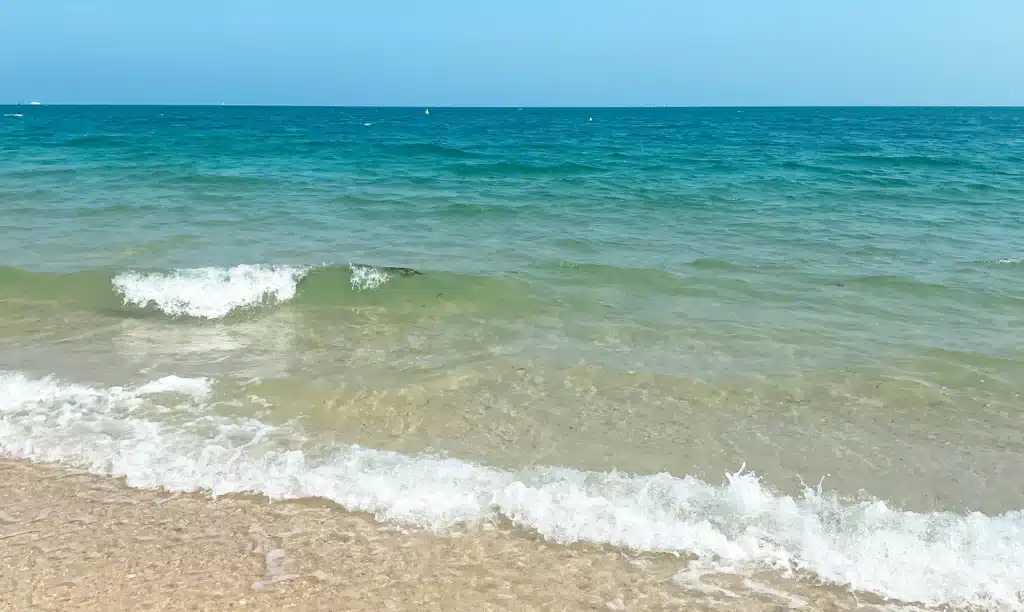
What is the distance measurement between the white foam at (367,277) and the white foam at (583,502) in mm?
4169

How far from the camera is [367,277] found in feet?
33.1

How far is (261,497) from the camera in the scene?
15.4ft

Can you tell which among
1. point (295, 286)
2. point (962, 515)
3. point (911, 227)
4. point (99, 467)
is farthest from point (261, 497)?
point (911, 227)

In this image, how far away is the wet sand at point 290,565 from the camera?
3727 millimetres

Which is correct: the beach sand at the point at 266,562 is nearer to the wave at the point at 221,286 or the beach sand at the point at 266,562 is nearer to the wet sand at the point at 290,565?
the wet sand at the point at 290,565

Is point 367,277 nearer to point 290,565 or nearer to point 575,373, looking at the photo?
point 575,373

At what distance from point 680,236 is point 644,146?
22363mm

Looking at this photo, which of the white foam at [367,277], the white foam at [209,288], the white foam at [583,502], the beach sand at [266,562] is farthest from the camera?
the white foam at [367,277]

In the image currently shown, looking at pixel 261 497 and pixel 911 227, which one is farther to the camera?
pixel 911 227

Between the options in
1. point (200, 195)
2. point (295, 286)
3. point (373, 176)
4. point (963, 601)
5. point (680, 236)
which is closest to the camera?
point (963, 601)

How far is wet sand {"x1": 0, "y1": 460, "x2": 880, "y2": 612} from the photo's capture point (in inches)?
147

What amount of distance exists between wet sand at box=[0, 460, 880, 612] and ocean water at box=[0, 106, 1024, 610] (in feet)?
0.45

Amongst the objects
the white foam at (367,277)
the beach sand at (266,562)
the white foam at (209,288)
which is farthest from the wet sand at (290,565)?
the white foam at (367,277)

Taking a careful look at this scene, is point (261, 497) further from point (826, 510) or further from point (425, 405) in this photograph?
point (826, 510)
